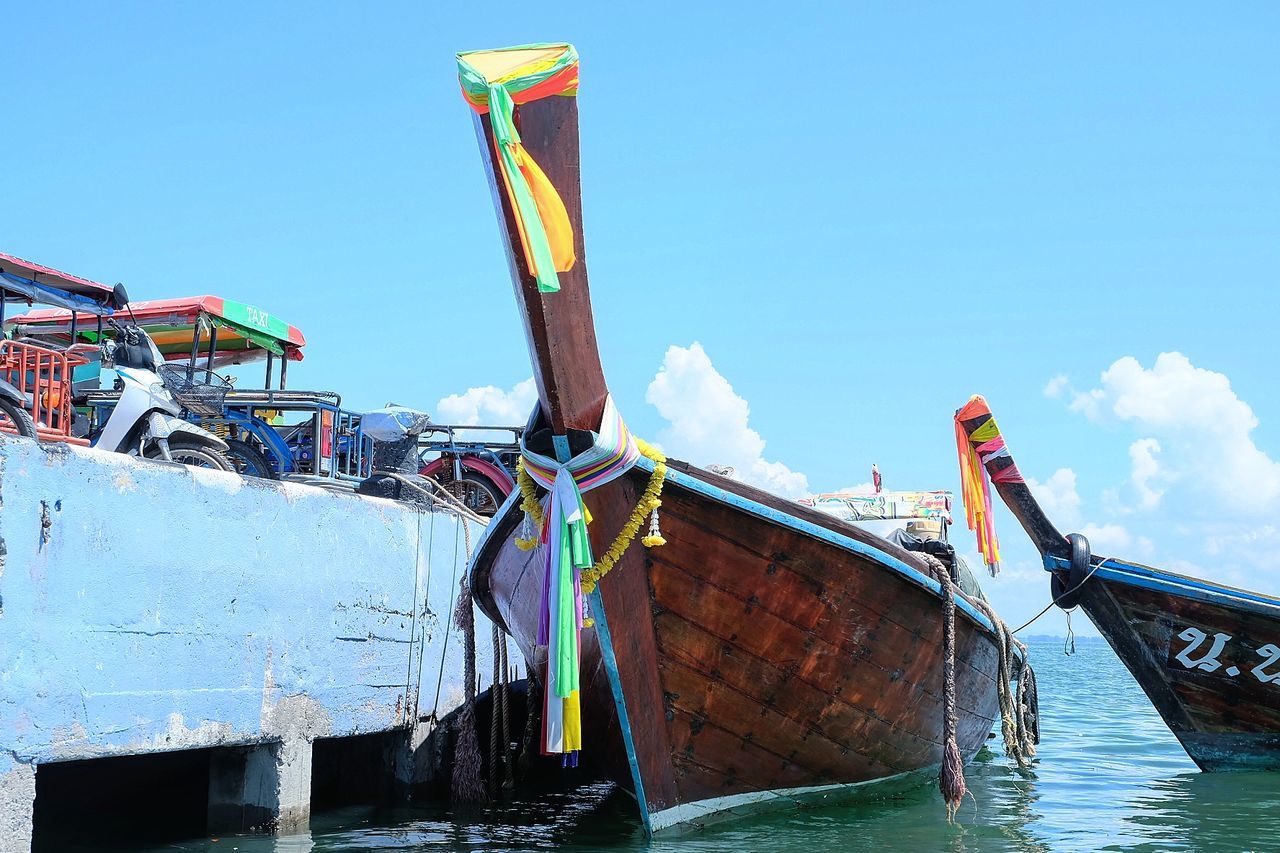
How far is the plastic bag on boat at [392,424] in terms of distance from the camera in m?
10.7

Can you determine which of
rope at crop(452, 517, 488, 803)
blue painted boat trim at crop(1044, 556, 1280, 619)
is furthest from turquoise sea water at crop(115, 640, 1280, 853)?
blue painted boat trim at crop(1044, 556, 1280, 619)

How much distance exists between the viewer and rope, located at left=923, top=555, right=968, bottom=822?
6855 mm

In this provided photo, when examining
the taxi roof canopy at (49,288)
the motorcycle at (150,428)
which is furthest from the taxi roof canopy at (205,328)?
the motorcycle at (150,428)

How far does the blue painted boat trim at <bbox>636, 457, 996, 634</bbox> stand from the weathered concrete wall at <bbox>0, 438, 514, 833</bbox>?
7.86 ft

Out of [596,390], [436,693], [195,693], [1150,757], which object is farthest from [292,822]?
[1150,757]

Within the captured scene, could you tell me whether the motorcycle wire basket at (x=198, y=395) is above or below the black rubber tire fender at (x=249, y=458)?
above

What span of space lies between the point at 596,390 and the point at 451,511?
3.99 metres

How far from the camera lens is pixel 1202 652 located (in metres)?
10.0

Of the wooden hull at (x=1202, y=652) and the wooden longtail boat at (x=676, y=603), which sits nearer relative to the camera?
the wooden longtail boat at (x=676, y=603)

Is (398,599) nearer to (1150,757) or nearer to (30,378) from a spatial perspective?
(30,378)

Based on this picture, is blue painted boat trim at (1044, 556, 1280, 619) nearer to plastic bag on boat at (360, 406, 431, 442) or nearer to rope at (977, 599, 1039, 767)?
rope at (977, 599, 1039, 767)

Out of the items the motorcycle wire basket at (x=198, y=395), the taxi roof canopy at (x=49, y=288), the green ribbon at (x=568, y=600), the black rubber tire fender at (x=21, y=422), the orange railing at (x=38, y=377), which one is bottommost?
the green ribbon at (x=568, y=600)

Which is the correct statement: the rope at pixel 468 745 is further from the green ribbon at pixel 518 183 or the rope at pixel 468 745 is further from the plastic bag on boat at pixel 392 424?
the green ribbon at pixel 518 183

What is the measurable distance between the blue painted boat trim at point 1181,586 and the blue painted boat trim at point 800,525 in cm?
312
